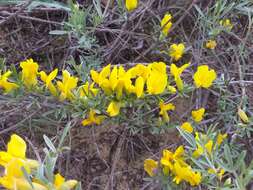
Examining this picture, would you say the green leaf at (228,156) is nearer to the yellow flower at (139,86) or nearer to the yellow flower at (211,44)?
the yellow flower at (139,86)

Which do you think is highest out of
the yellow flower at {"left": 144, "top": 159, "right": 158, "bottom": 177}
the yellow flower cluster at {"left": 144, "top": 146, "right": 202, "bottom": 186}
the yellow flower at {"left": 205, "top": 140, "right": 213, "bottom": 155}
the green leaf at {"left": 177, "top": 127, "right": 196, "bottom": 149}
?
the green leaf at {"left": 177, "top": 127, "right": 196, "bottom": 149}

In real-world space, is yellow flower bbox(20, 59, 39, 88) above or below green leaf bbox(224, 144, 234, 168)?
above

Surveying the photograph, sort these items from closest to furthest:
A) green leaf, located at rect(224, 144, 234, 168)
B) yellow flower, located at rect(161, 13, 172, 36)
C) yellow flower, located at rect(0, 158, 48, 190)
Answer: yellow flower, located at rect(0, 158, 48, 190) → green leaf, located at rect(224, 144, 234, 168) → yellow flower, located at rect(161, 13, 172, 36)

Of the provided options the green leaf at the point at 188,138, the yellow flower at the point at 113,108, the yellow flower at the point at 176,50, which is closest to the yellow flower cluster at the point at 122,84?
the yellow flower at the point at 113,108

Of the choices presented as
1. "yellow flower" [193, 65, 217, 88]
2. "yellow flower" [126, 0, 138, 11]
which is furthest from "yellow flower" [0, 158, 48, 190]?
"yellow flower" [126, 0, 138, 11]

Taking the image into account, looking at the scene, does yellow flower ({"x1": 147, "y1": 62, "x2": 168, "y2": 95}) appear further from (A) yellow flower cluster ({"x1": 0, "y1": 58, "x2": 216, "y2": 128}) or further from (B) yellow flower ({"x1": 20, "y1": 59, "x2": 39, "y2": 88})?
(B) yellow flower ({"x1": 20, "y1": 59, "x2": 39, "y2": 88})

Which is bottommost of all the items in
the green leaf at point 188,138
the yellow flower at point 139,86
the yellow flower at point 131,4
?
the green leaf at point 188,138

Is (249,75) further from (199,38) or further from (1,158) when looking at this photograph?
(1,158)
